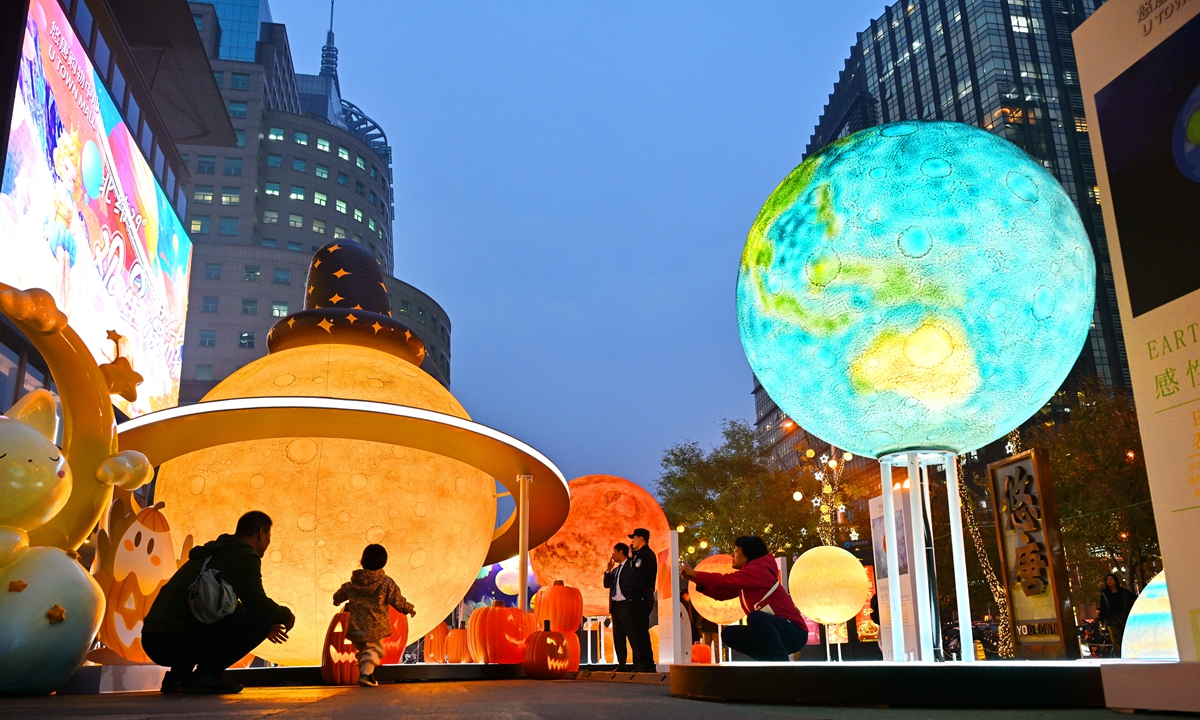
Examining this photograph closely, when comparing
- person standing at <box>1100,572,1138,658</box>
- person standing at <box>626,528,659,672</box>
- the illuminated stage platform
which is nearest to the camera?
the illuminated stage platform

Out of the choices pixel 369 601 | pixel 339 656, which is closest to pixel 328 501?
pixel 369 601

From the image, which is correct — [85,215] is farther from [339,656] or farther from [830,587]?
[830,587]

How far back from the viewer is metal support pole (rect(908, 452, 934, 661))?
4465 mm

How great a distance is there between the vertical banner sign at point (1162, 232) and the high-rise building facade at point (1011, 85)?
161 ft

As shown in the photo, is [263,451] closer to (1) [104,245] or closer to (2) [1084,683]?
(2) [1084,683]

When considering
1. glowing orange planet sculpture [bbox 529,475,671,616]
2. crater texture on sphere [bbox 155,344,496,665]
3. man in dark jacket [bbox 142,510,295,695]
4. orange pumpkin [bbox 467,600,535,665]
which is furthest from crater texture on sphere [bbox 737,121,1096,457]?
glowing orange planet sculpture [bbox 529,475,671,616]

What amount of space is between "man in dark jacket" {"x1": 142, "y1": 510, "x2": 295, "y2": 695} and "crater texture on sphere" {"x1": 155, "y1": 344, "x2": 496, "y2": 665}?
262cm

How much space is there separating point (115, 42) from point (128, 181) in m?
7.87

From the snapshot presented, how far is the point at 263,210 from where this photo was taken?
78.4 meters

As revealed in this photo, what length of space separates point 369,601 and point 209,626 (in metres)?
2.26

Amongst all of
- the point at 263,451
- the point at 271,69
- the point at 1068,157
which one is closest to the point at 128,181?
the point at 263,451

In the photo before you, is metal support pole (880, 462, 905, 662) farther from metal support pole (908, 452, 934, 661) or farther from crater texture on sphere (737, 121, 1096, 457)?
crater texture on sphere (737, 121, 1096, 457)

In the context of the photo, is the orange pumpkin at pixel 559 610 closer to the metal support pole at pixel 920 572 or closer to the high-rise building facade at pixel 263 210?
the metal support pole at pixel 920 572

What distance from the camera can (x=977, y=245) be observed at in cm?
443
